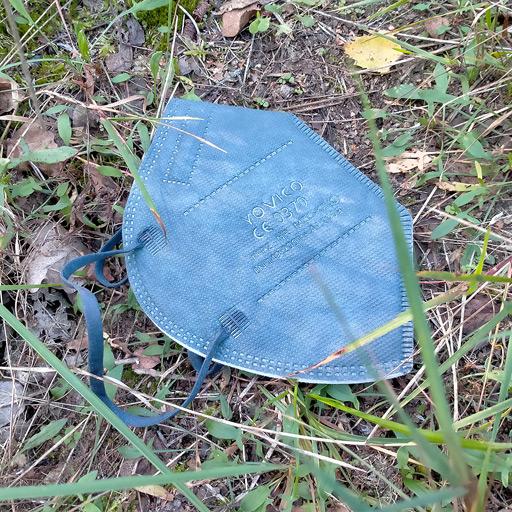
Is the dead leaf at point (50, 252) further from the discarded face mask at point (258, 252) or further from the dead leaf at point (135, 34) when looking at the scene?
the dead leaf at point (135, 34)

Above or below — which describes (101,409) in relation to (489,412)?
above

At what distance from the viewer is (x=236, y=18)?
5.08 ft

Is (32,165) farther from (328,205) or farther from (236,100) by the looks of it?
(328,205)

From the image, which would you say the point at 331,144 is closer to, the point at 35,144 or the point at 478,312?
the point at 478,312

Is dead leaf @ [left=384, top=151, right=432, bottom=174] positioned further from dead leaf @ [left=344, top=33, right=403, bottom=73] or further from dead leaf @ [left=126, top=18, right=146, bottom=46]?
dead leaf @ [left=126, top=18, right=146, bottom=46]

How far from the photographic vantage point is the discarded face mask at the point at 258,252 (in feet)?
4.05

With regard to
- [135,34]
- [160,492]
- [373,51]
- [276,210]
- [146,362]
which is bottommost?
[160,492]

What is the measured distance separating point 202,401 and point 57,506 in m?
0.47

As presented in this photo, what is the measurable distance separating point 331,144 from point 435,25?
548 mm

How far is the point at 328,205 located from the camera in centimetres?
133

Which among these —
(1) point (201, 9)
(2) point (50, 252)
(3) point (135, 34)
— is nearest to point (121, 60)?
(3) point (135, 34)

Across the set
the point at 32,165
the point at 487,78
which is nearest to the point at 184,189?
the point at 32,165

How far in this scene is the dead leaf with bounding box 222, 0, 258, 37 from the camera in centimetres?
154

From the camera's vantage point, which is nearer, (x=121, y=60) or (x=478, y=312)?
(x=478, y=312)
